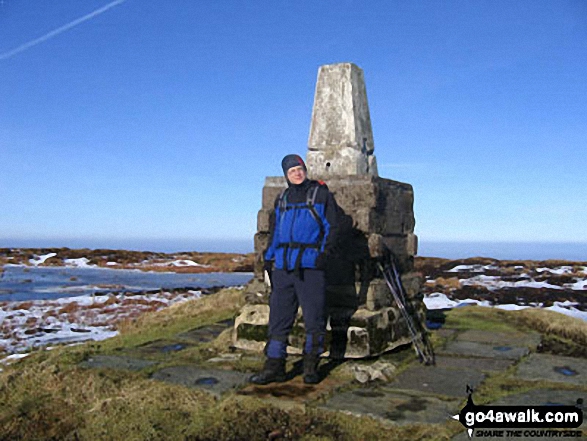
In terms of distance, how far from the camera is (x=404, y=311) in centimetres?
655

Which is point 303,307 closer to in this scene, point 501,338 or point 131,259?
A: point 501,338

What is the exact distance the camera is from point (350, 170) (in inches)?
274

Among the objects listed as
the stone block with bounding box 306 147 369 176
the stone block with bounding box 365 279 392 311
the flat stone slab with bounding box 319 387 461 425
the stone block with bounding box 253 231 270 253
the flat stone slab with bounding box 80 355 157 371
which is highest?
the stone block with bounding box 306 147 369 176

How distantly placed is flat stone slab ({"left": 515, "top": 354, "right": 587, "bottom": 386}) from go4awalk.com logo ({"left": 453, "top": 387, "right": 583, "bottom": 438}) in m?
1.28

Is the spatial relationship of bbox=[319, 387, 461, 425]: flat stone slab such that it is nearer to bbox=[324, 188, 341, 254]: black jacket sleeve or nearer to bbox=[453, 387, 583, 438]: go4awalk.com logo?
bbox=[453, 387, 583, 438]: go4awalk.com logo

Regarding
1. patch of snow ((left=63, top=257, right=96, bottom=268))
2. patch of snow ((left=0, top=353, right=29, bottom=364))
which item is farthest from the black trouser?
patch of snow ((left=63, top=257, right=96, bottom=268))

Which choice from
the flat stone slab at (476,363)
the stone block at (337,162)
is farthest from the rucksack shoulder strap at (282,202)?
the flat stone slab at (476,363)

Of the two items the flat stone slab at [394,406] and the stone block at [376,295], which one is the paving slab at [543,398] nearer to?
the flat stone slab at [394,406]

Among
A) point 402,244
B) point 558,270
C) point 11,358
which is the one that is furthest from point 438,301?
point 558,270

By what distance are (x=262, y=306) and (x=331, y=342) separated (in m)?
1.05

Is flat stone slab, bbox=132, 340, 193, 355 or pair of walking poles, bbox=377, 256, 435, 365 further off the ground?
pair of walking poles, bbox=377, 256, 435, 365

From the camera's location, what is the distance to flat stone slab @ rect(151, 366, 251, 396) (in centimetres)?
496

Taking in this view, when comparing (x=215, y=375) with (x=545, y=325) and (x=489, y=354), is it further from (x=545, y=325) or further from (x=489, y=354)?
(x=545, y=325)

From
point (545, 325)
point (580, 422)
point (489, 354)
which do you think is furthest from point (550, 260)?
point (580, 422)
